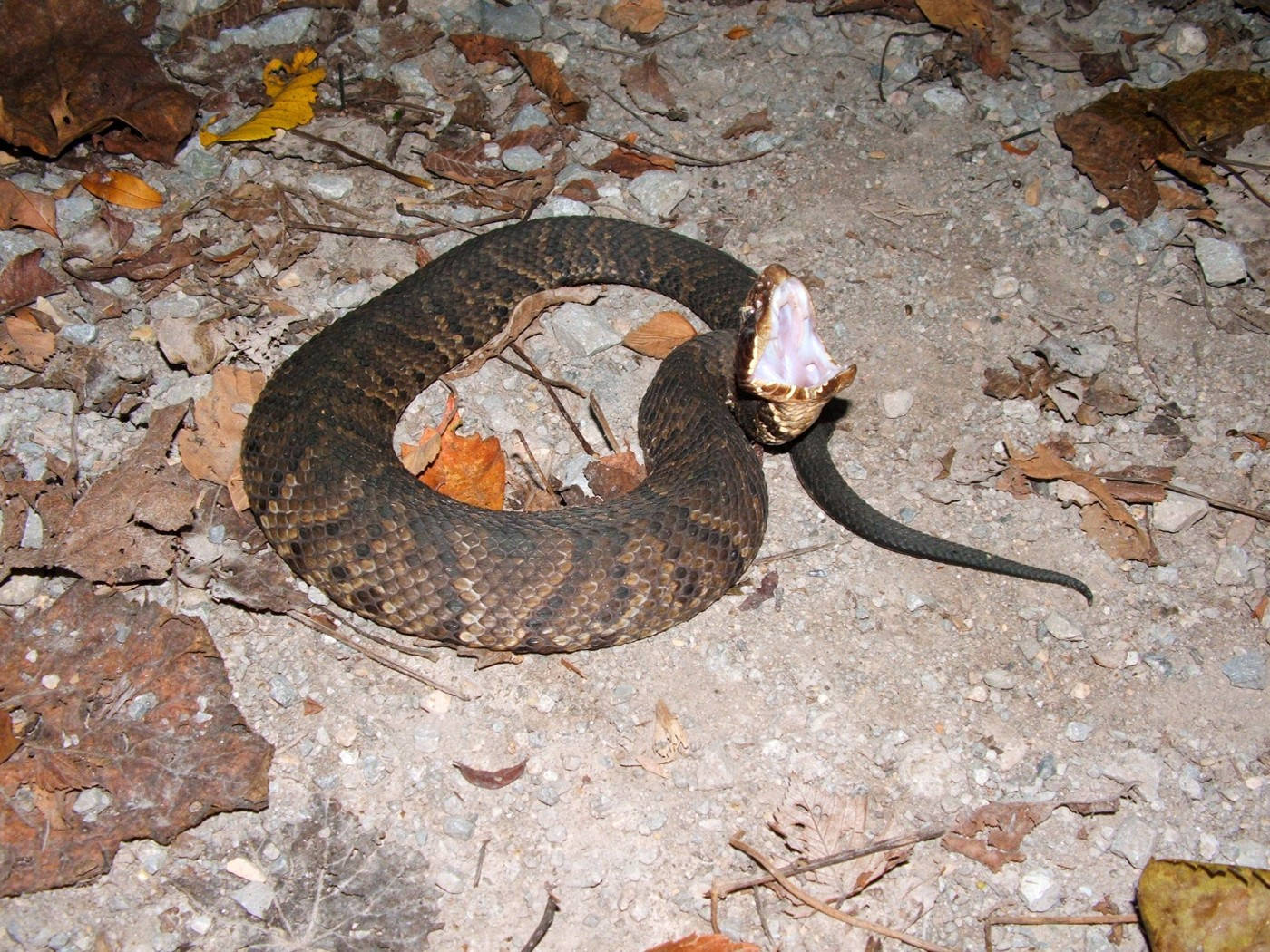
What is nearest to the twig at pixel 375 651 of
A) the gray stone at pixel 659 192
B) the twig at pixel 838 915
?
the twig at pixel 838 915

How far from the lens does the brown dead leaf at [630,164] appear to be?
5871 mm

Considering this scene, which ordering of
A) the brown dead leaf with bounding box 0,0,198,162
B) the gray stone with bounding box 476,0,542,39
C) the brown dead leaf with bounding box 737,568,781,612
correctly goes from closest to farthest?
the brown dead leaf with bounding box 737,568,781,612 < the brown dead leaf with bounding box 0,0,198,162 < the gray stone with bounding box 476,0,542,39

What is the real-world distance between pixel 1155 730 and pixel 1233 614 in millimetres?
718

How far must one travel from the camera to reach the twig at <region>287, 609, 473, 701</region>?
3945mm

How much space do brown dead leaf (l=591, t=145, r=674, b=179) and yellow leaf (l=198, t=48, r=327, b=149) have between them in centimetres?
172

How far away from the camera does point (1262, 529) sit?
4473 millimetres

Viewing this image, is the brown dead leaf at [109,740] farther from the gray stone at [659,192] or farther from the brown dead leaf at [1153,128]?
the brown dead leaf at [1153,128]

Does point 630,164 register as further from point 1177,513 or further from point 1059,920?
point 1059,920

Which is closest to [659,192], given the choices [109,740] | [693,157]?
[693,157]

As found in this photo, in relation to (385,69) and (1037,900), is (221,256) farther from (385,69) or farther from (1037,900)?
(1037,900)

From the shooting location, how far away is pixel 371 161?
5746 mm

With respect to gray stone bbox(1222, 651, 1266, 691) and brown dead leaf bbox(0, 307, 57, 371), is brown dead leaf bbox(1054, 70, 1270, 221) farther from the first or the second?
brown dead leaf bbox(0, 307, 57, 371)

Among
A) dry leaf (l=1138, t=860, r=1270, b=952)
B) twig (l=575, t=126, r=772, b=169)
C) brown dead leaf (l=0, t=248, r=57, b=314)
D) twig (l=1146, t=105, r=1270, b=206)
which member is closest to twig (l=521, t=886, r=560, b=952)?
dry leaf (l=1138, t=860, r=1270, b=952)

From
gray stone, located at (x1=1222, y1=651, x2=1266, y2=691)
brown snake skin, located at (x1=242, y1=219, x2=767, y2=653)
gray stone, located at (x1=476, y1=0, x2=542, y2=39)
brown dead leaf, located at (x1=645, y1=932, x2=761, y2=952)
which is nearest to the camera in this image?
brown dead leaf, located at (x1=645, y1=932, x2=761, y2=952)
